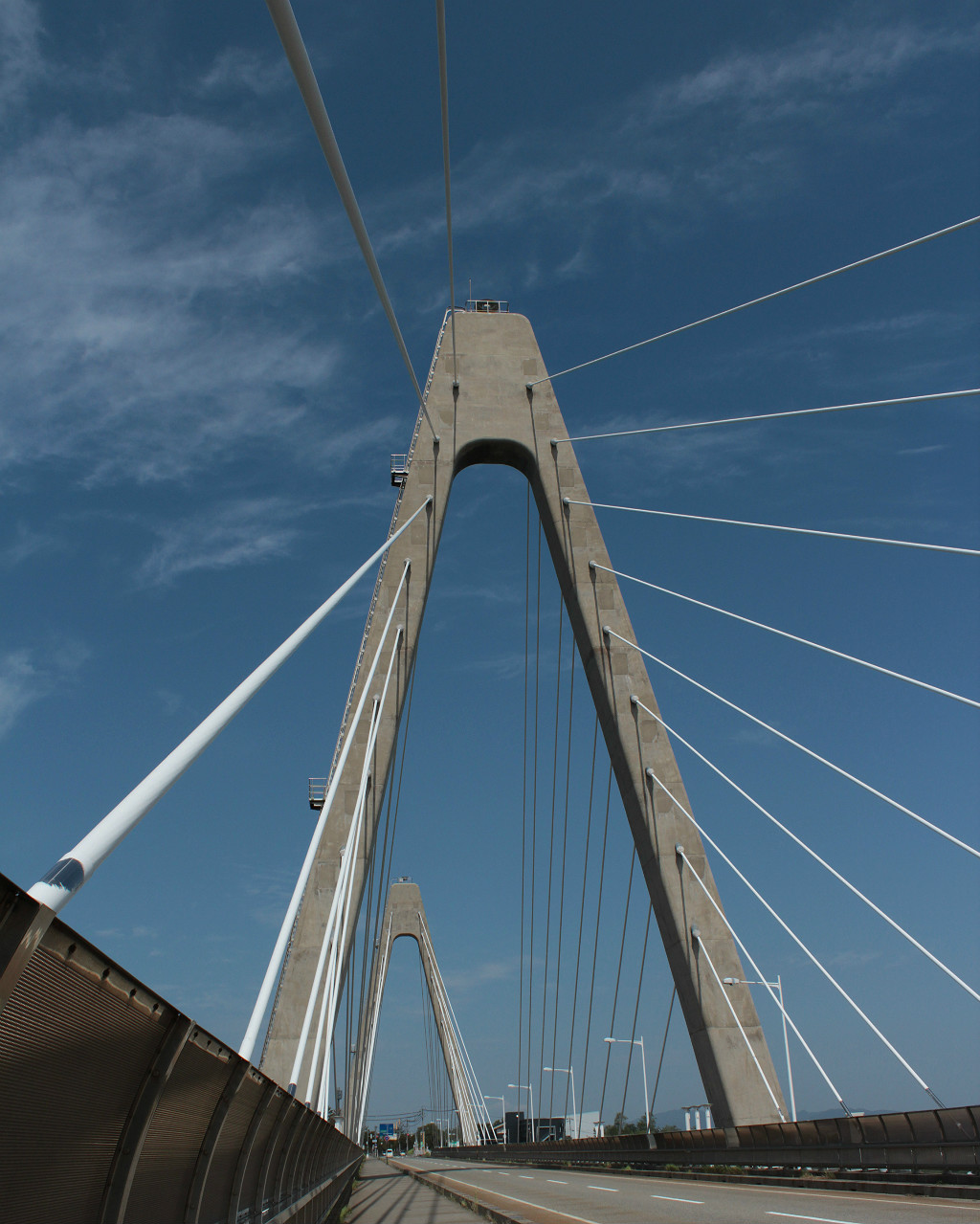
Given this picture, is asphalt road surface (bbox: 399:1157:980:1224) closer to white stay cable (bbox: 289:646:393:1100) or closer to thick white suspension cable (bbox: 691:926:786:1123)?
thick white suspension cable (bbox: 691:926:786:1123)

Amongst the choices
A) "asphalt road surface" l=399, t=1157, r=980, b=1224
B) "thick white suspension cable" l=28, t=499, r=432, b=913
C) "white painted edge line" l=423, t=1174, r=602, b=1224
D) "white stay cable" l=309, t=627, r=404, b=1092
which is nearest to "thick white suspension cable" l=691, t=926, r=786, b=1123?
"asphalt road surface" l=399, t=1157, r=980, b=1224

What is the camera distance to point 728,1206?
9.93 meters

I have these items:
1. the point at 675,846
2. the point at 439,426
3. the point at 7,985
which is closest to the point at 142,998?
the point at 7,985

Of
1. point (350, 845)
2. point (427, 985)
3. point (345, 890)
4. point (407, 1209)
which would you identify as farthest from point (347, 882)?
point (427, 985)

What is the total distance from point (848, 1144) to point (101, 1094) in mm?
13005

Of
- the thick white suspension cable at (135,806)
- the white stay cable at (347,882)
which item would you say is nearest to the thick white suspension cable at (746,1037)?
the white stay cable at (347,882)

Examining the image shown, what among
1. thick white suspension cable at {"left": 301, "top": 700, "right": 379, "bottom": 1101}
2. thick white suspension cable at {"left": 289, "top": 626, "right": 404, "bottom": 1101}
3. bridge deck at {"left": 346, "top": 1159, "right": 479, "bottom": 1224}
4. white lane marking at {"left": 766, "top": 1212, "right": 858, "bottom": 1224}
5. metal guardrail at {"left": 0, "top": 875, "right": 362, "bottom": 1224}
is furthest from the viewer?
thick white suspension cable at {"left": 289, "top": 626, "right": 404, "bottom": 1101}

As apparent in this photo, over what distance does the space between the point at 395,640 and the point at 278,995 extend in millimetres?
6326

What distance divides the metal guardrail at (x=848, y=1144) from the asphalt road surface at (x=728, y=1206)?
0.79 metres

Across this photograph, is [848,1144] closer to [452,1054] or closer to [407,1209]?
[407,1209]

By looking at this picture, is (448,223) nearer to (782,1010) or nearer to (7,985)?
(7,985)

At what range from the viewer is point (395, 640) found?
18.7m

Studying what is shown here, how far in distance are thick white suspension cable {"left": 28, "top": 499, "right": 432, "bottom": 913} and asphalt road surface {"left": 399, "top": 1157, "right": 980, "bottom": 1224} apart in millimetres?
6008

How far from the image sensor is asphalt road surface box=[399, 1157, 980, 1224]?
8008mm
